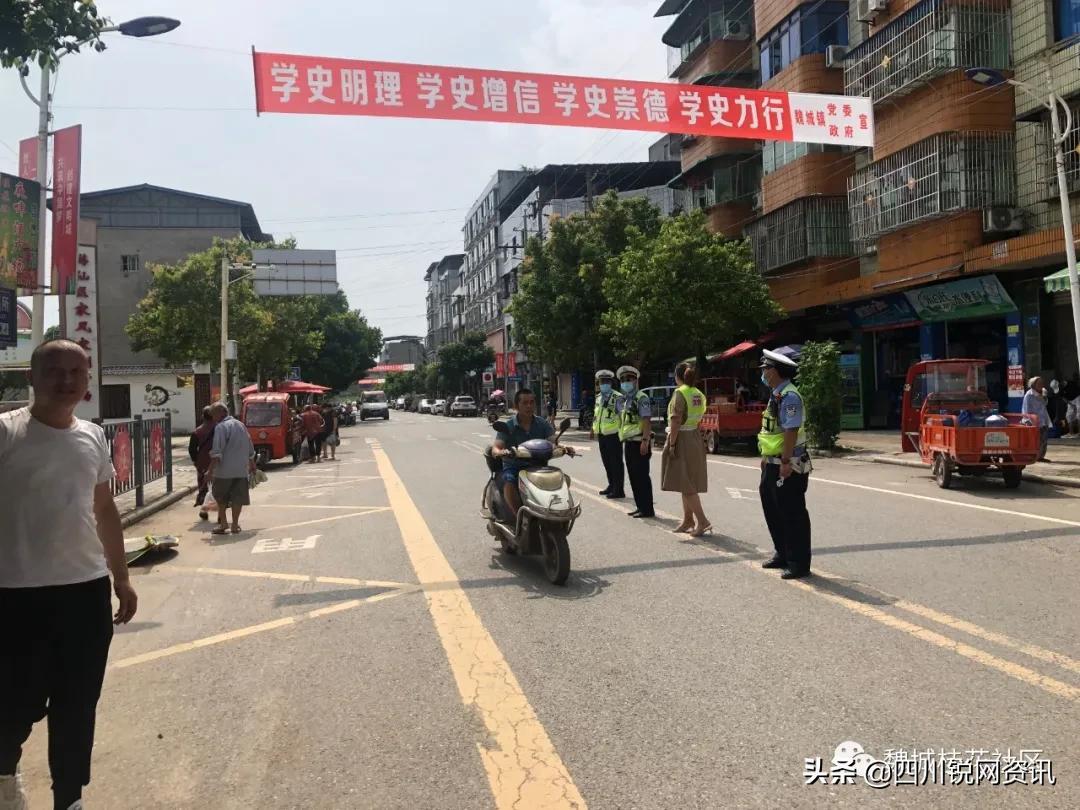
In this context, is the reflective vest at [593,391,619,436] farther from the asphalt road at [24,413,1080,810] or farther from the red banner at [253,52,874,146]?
the red banner at [253,52,874,146]

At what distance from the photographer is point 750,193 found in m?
31.9

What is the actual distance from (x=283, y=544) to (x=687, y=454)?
15.1 ft

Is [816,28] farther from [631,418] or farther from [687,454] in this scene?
A: [687,454]

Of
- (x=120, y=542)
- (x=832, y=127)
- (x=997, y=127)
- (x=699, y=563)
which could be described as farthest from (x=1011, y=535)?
(x=997, y=127)

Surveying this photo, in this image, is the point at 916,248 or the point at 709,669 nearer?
the point at 709,669

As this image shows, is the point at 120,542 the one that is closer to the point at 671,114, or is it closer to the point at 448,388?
the point at 671,114

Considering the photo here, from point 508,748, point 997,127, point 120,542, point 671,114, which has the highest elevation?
point 997,127

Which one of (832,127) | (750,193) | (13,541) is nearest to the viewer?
(13,541)

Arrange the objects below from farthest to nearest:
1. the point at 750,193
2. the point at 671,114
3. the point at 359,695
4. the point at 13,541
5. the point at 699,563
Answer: the point at 750,193 < the point at 671,114 < the point at 699,563 < the point at 359,695 < the point at 13,541

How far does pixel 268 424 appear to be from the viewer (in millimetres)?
23219

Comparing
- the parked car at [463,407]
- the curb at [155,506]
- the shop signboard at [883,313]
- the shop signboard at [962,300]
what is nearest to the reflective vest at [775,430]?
the curb at [155,506]

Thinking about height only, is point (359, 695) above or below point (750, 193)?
below

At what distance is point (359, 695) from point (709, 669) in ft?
6.18

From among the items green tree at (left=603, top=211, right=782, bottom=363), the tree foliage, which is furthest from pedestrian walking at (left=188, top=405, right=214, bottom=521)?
the tree foliage
